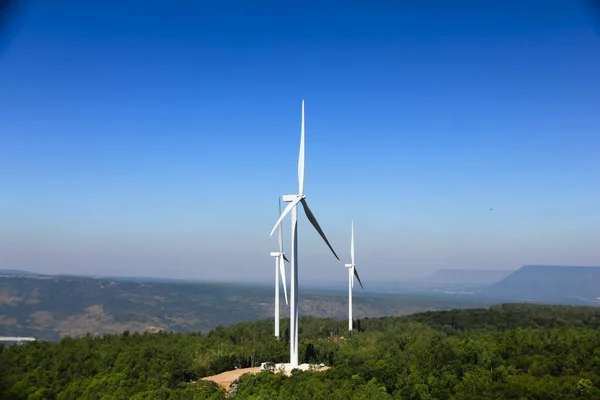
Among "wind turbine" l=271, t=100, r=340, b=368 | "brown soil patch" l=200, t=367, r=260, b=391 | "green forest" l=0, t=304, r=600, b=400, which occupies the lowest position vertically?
"brown soil patch" l=200, t=367, r=260, b=391

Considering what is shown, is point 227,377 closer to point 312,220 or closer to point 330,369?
point 330,369

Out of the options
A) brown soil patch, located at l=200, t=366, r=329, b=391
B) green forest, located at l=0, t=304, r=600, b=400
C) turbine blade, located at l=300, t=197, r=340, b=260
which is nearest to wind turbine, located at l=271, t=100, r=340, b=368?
turbine blade, located at l=300, t=197, r=340, b=260

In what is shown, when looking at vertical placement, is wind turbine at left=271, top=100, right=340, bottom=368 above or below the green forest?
above

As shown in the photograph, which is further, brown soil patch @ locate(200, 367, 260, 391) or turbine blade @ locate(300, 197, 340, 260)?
brown soil patch @ locate(200, 367, 260, 391)

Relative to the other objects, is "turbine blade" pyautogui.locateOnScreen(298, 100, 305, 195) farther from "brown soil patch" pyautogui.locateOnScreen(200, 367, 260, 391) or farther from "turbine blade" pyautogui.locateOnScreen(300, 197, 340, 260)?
"brown soil patch" pyautogui.locateOnScreen(200, 367, 260, 391)

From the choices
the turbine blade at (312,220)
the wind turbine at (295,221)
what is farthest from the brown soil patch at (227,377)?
the turbine blade at (312,220)

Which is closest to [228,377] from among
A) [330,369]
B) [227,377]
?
[227,377]

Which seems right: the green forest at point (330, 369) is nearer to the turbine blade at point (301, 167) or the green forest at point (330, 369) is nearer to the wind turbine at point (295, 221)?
the wind turbine at point (295, 221)

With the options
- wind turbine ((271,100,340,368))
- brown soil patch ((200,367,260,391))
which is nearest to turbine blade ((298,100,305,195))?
wind turbine ((271,100,340,368))

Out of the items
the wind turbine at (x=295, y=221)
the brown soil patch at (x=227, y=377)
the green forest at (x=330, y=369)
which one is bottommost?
the brown soil patch at (x=227, y=377)

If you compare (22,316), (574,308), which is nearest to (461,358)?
(574,308)
